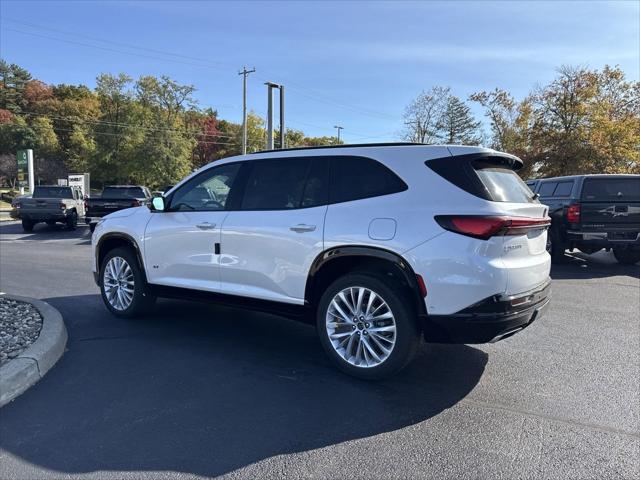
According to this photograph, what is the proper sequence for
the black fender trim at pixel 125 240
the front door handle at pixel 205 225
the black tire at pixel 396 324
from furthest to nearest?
the black fender trim at pixel 125 240 < the front door handle at pixel 205 225 < the black tire at pixel 396 324

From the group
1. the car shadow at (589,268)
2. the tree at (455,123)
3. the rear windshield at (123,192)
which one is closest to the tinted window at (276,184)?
the car shadow at (589,268)

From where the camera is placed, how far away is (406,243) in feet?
11.9

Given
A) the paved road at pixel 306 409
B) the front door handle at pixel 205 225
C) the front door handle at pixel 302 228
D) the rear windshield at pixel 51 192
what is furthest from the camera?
the rear windshield at pixel 51 192

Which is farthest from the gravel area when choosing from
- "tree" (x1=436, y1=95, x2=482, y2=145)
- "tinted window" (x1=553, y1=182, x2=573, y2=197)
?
"tree" (x1=436, y1=95, x2=482, y2=145)

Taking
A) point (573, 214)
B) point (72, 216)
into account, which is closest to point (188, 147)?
point (72, 216)

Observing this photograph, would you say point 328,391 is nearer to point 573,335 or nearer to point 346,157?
point 346,157

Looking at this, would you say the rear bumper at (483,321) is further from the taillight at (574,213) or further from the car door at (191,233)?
the taillight at (574,213)

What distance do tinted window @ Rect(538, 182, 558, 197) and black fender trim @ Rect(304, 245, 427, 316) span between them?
28.0 feet

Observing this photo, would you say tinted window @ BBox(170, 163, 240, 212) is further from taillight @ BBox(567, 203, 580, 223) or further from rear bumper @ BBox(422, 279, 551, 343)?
taillight @ BBox(567, 203, 580, 223)

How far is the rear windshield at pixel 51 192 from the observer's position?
18.5 meters

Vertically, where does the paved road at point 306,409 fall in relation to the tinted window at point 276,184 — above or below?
below

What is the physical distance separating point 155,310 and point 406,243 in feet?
12.8

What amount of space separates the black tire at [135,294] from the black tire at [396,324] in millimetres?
2588

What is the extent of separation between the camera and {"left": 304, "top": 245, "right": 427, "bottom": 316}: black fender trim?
3.65 meters
